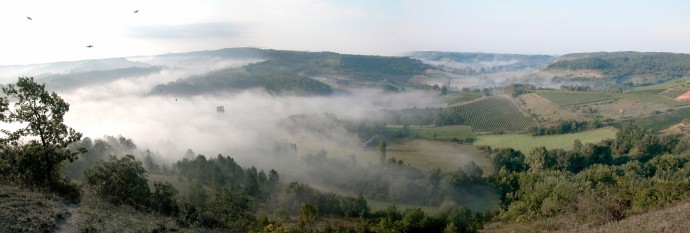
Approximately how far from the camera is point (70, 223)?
68.6ft

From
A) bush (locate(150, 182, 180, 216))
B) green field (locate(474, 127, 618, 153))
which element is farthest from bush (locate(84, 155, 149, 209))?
green field (locate(474, 127, 618, 153))

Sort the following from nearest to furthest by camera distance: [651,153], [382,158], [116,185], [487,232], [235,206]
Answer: [116,185], [235,206], [487,232], [382,158], [651,153]

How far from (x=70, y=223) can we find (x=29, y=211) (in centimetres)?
203

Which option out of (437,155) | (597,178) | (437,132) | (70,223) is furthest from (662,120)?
(70,223)

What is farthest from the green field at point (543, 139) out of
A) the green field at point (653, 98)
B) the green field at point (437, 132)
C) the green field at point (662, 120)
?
the green field at point (653, 98)

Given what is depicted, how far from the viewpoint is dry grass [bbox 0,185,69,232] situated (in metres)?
19.1

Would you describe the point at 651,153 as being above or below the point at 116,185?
below

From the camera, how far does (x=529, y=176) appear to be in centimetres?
7238

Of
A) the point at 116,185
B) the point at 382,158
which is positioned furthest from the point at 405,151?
the point at 116,185

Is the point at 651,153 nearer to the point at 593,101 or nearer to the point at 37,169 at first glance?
the point at 593,101

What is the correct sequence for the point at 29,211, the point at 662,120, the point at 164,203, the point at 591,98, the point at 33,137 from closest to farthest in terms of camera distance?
the point at 29,211, the point at 33,137, the point at 164,203, the point at 662,120, the point at 591,98

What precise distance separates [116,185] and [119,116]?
167426 millimetres

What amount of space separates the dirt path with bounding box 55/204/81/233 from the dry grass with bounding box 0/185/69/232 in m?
0.20

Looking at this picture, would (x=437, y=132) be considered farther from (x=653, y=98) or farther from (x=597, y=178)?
(x=653, y=98)
